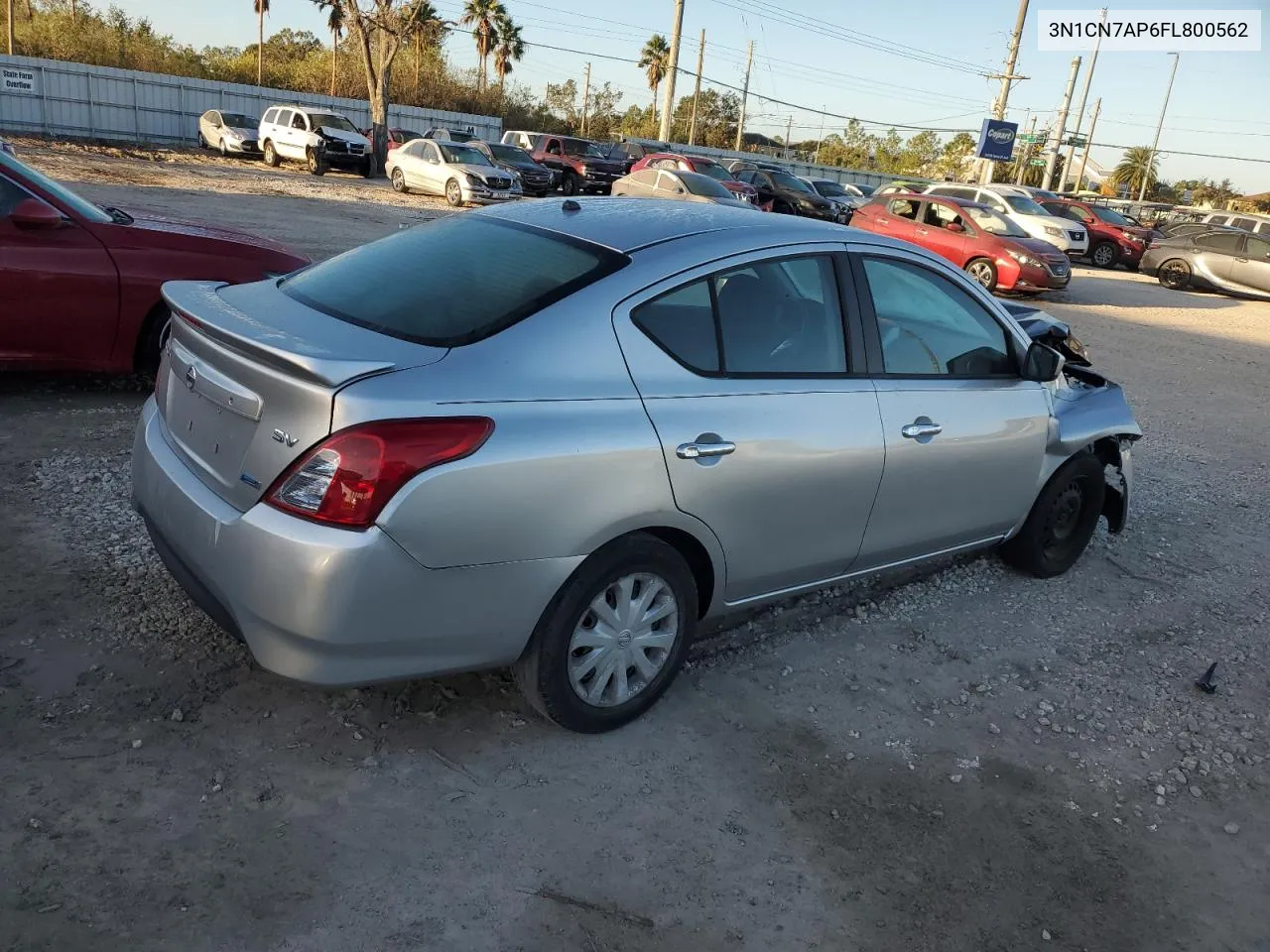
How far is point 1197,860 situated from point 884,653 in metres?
1.33

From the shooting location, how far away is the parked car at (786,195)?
25.9 m

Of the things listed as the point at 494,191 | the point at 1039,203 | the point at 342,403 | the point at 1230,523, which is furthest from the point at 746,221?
the point at 1039,203

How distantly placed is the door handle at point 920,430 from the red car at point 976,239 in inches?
509

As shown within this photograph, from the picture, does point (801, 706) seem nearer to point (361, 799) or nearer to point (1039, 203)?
point (361, 799)

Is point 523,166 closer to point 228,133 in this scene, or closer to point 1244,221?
point 228,133

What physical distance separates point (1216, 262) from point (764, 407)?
74.6 ft

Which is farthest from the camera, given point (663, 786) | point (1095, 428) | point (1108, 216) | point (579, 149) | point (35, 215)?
point (579, 149)

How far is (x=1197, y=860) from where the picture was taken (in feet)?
9.87

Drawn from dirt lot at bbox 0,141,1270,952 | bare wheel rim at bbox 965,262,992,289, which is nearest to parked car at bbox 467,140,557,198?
bare wheel rim at bbox 965,262,992,289

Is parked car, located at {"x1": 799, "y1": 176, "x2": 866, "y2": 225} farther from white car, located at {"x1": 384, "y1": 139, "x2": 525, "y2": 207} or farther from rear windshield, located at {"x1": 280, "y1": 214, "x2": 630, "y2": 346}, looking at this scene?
rear windshield, located at {"x1": 280, "y1": 214, "x2": 630, "y2": 346}

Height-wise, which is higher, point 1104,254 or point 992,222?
point 992,222

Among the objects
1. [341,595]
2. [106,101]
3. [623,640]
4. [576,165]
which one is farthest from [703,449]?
[106,101]

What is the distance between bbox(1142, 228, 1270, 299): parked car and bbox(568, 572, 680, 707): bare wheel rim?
23.0 m

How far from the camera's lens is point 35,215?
5.46 metres
